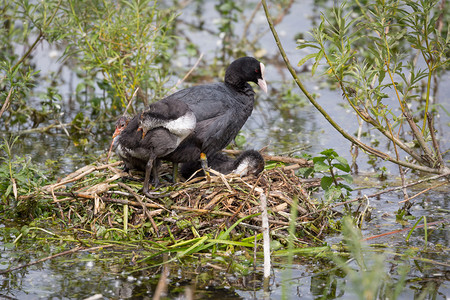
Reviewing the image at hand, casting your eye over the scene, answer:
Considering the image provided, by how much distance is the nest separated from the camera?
16.0 feet

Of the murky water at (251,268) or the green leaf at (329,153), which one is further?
the green leaf at (329,153)

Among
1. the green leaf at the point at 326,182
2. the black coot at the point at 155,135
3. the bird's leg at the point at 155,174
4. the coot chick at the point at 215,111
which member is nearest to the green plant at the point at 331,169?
the green leaf at the point at 326,182

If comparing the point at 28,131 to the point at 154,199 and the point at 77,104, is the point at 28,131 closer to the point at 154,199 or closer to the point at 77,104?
the point at 77,104

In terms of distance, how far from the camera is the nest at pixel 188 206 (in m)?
4.87

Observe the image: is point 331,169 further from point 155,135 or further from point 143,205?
point 143,205

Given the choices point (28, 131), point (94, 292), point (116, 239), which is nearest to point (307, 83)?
point (28, 131)

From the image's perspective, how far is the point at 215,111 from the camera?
554 cm

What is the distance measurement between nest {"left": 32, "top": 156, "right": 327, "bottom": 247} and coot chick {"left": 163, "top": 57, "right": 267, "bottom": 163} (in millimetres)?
305

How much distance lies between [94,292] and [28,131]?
3854 millimetres

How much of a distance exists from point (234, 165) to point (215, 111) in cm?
53

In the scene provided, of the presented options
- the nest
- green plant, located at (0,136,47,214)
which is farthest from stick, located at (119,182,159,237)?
green plant, located at (0,136,47,214)

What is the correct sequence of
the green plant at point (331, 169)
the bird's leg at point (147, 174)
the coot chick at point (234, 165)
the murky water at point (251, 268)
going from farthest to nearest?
the coot chick at point (234, 165)
the green plant at point (331, 169)
the bird's leg at point (147, 174)
the murky water at point (251, 268)

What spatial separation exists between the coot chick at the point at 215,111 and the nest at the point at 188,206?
1.00ft

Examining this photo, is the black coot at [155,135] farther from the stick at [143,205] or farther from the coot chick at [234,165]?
the coot chick at [234,165]
